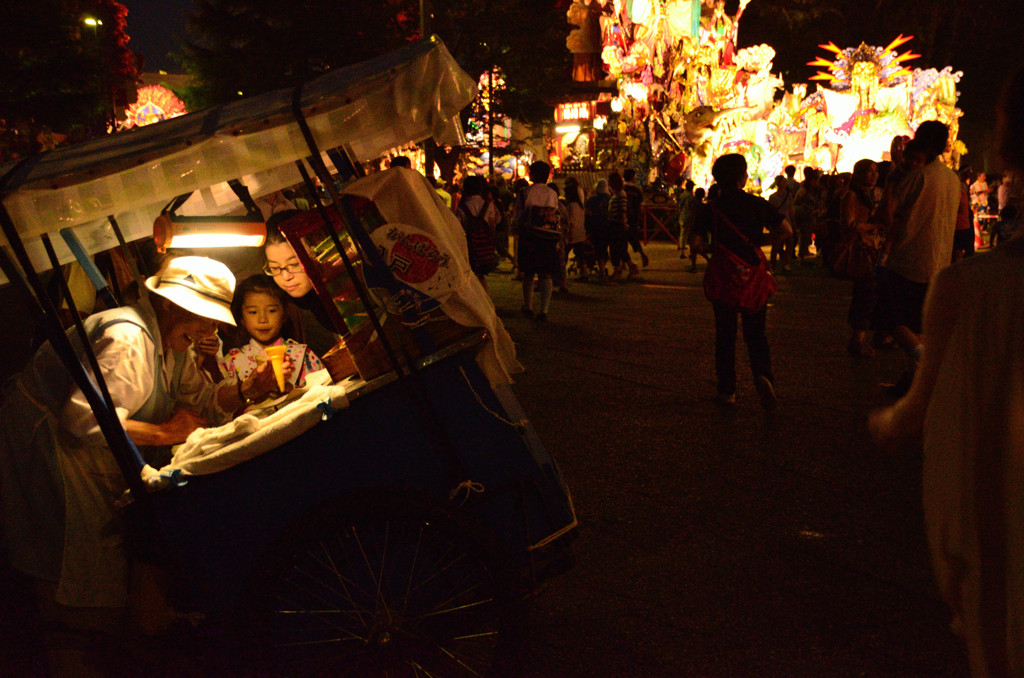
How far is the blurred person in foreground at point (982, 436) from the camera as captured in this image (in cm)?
157

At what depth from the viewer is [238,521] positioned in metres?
2.59

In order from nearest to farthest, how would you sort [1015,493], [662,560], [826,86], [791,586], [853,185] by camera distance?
[1015,493], [791,586], [662,560], [853,185], [826,86]

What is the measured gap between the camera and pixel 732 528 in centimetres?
410

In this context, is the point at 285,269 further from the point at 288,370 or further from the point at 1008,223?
the point at 1008,223

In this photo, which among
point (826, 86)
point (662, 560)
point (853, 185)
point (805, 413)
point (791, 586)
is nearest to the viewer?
point (791, 586)

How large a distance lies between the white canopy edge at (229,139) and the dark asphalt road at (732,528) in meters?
2.05

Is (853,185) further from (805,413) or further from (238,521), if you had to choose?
(238,521)

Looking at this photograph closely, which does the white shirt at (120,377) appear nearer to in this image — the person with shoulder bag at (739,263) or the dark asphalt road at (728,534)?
the dark asphalt road at (728,534)

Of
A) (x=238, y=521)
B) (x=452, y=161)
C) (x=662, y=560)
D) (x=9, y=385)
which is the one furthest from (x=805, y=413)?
(x=452, y=161)

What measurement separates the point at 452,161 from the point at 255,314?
26360 mm

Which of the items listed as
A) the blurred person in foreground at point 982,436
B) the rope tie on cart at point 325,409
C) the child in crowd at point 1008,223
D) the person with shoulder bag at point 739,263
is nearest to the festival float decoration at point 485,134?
the child in crowd at point 1008,223

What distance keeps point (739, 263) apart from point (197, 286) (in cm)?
391

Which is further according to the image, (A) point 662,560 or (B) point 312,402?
(A) point 662,560

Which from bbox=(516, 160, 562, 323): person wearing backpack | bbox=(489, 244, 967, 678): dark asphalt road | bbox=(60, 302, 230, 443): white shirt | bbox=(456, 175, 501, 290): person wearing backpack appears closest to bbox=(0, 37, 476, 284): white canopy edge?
bbox=(60, 302, 230, 443): white shirt
